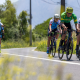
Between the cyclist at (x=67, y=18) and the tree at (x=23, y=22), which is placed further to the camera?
the tree at (x=23, y=22)

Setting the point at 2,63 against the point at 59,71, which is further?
the point at 2,63

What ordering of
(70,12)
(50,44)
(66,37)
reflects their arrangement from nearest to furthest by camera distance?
(70,12), (66,37), (50,44)

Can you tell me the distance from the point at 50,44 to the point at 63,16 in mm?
2155

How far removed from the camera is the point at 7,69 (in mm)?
2270

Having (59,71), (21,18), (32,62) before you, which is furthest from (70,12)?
(21,18)

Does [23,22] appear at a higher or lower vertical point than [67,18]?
higher

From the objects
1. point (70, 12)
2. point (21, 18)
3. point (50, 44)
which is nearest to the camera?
point (70, 12)

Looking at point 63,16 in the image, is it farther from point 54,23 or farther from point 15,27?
point 15,27

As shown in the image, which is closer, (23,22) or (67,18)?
(67,18)

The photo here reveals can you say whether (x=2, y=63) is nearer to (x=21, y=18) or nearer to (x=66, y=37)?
(x=66, y=37)

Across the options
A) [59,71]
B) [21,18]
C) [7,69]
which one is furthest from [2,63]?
[21,18]

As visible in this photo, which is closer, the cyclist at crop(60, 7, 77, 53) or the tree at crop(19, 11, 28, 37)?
the cyclist at crop(60, 7, 77, 53)

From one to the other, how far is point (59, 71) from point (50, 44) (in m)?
7.52

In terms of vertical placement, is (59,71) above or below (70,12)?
below
